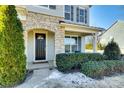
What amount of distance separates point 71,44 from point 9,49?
31.0 ft

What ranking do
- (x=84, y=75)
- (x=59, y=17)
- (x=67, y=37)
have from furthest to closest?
(x=67, y=37) → (x=59, y=17) → (x=84, y=75)

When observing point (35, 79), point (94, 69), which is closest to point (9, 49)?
point (35, 79)

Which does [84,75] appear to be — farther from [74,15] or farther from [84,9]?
[84,9]

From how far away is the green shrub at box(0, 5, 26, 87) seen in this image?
7.90m

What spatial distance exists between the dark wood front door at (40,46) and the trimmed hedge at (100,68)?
15.0ft

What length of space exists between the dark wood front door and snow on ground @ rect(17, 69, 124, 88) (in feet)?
12.1

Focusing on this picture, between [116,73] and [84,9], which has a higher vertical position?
[84,9]

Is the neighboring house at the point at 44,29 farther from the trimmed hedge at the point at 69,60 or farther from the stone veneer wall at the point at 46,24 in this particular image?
the trimmed hedge at the point at 69,60

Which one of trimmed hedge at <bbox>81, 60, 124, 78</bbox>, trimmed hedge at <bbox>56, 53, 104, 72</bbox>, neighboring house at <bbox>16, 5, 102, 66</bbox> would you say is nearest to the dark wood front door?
neighboring house at <bbox>16, 5, 102, 66</bbox>

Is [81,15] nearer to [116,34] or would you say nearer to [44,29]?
[44,29]

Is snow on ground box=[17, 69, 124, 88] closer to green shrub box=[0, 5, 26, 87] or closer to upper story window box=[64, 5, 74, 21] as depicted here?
green shrub box=[0, 5, 26, 87]
